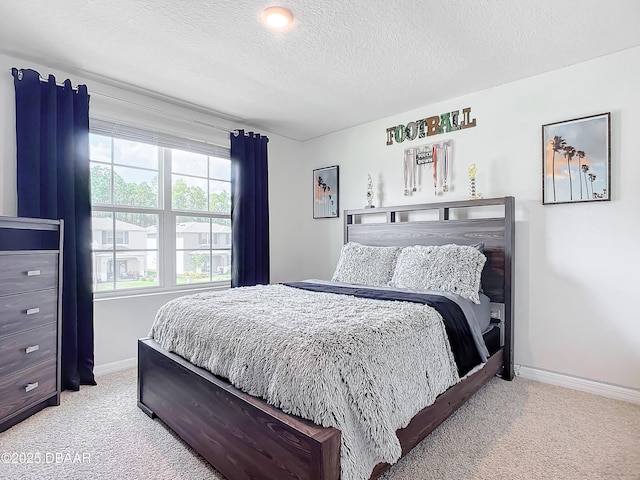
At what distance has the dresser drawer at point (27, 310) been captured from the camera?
194cm

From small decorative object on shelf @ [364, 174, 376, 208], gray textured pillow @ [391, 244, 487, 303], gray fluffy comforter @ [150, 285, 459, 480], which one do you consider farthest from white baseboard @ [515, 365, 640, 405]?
small decorative object on shelf @ [364, 174, 376, 208]

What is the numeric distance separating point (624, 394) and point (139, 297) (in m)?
3.76

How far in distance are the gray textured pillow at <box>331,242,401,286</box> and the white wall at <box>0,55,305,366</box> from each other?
1.25 m

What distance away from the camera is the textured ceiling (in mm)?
1885

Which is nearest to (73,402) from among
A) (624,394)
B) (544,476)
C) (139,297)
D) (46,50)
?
(139,297)

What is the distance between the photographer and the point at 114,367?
2.86m

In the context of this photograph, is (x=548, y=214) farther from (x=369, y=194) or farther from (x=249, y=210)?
(x=249, y=210)

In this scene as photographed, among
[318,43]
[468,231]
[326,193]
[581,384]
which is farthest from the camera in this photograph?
[326,193]

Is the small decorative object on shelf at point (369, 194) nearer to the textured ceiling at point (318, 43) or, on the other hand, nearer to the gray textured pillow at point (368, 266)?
the gray textured pillow at point (368, 266)

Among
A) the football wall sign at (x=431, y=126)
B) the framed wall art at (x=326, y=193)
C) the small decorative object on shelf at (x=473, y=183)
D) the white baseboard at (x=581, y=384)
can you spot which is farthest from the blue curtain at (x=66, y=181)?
the white baseboard at (x=581, y=384)

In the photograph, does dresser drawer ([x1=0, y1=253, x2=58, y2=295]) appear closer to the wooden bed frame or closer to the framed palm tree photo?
the wooden bed frame

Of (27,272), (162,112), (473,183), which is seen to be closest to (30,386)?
(27,272)

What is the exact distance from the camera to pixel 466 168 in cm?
303

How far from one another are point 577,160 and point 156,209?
3482 mm
